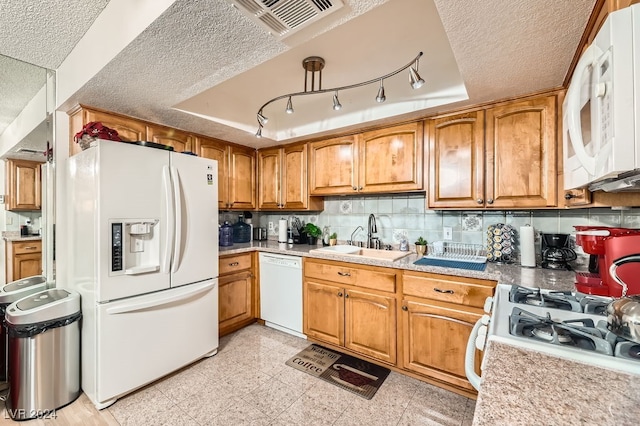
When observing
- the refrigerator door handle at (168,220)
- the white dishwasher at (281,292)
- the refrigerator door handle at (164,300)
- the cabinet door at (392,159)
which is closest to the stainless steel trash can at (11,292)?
the refrigerator door handle at (164,300)

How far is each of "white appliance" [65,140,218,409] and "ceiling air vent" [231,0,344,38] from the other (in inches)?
49.3

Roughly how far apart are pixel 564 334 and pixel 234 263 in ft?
8.38

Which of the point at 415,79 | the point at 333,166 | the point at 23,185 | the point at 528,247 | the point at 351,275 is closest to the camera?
the point at 415,79

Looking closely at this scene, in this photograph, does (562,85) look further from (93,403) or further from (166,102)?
(93,403)

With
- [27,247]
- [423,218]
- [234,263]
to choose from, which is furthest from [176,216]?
[423,218]

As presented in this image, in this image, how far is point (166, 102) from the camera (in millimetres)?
2102

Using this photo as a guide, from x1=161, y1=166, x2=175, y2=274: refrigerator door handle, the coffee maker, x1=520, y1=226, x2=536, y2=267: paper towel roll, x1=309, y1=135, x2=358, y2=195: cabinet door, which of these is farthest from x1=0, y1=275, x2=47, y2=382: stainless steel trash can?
the coffee maker

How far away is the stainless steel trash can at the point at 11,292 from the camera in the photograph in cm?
196

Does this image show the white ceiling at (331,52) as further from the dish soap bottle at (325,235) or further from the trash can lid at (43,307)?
the trash can lid at (43,307)

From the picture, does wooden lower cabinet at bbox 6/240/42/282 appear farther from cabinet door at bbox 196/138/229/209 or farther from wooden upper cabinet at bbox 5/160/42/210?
cabinet door at bbox 196/138/229/209

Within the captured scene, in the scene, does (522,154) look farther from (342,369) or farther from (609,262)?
(342,369)

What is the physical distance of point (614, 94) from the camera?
77 centimetres

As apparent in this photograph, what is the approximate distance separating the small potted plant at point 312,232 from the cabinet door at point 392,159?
0.81 meters

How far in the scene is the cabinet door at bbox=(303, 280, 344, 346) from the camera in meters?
2.40
